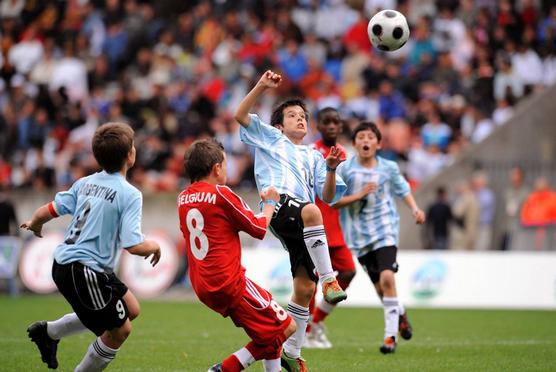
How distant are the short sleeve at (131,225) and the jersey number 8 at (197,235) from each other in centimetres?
42

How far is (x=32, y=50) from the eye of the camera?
27047mm

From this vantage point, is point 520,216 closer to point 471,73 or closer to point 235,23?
point 471,73

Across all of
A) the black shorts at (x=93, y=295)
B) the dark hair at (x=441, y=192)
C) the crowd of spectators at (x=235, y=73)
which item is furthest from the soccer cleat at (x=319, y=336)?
the crowd of spectators at (x=235, y=73)

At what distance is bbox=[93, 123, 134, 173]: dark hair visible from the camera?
7715 mm

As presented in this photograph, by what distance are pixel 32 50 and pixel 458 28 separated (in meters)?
11.0

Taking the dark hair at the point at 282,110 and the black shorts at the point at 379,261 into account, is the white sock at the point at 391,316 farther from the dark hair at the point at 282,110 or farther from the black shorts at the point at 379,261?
the dark hair at the point at 282,110

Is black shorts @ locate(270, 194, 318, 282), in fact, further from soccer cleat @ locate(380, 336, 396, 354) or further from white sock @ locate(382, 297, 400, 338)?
white sock @ locate(382, 297, 400, 338)


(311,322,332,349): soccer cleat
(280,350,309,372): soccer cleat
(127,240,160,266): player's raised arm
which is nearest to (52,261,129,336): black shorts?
(127,240,160,266): player's raised arm

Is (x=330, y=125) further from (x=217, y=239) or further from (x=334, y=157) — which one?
(x=217, y=239)

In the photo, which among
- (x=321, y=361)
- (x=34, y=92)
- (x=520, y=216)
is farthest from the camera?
(x=34, y=92)

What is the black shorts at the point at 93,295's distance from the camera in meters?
7.58

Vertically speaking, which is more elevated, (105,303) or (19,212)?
(105,303)

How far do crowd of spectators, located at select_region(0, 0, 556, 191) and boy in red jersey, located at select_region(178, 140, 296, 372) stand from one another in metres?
13.3

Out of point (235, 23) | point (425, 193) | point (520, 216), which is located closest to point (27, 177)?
point (235, 23)
